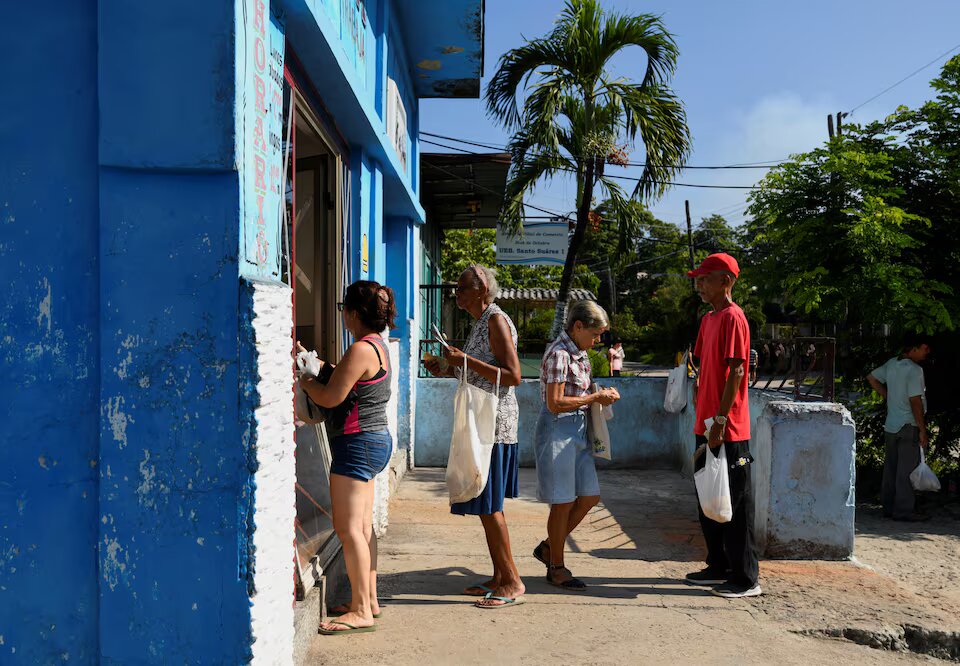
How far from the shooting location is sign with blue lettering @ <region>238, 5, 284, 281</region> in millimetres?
2697

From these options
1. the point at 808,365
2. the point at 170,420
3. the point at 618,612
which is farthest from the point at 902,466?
the point at 170,420

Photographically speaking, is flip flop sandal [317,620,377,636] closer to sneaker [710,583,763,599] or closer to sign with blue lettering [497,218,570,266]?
sneaker [710,583,763,599]

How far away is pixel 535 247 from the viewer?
11.8 meters

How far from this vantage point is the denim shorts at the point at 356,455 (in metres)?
3.64

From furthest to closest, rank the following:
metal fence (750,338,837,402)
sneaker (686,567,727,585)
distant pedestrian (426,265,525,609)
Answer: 1. metal fence (750,338,837,402)
2. sneaker (686,567,727,585)
3. distant pedestrian (426,265,525,609)

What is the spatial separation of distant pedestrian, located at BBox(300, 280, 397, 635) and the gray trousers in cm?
509

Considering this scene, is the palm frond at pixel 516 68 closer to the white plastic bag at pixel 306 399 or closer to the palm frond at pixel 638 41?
the palm frond at pixel 638 41

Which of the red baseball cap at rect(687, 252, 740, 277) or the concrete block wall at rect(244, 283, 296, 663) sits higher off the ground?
the red baseball cap at rect(687, 252, 740, 277)

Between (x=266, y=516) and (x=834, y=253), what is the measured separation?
6.03m

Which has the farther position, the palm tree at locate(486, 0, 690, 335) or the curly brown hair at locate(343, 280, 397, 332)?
the palm tree at locate(486, 0, 690, 335)

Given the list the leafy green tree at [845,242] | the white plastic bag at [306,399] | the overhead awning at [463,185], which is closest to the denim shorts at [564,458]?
the white plastic bag at [306,399]

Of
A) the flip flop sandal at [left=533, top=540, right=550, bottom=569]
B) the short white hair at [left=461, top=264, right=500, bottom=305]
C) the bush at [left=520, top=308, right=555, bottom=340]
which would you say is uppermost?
the bush at [left=520, top=308, right=555, bottom=340]

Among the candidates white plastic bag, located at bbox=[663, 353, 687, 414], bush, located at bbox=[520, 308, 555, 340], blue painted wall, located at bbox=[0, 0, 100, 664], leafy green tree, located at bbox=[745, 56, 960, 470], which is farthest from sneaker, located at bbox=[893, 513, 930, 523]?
bush, located at bbox=[520, 308, 555, 340]

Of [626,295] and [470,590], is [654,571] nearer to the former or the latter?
[470,590]
